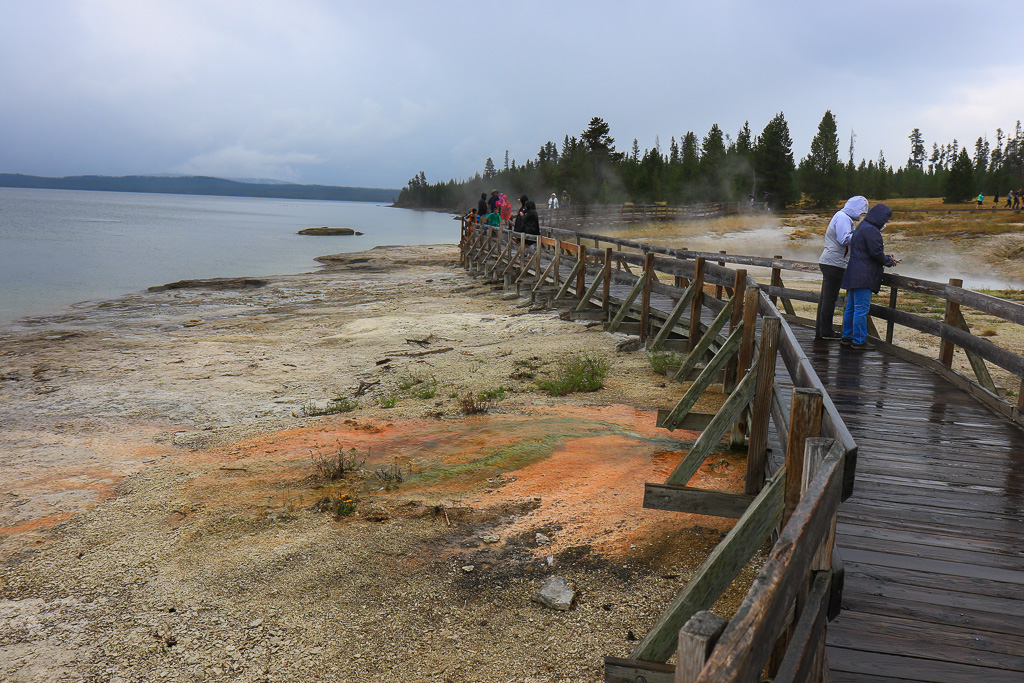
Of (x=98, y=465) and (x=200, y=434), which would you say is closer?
(x=98, y=465)

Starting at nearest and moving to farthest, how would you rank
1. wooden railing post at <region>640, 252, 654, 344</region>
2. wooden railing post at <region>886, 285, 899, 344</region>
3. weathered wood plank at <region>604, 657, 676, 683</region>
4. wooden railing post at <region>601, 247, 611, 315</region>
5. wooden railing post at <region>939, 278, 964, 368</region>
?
weathered wood plank at <region>604, 657, 676, 683</region> < wooden railing post at <region>939, 278, 964, 368</region> < wooden railing post at <region>886, 285, 899, 344</region> < wooden railing post at <region>640, 252, 654, 344</region> < wooden railing post at <region>601, 247, 611, 315</region>

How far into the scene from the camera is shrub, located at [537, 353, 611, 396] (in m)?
8.93

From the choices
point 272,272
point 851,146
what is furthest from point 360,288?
point 851,146

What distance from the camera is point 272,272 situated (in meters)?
35.8

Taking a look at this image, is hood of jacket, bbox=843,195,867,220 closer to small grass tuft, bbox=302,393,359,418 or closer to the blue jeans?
the blue jeans

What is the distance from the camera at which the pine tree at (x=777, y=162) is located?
60.8 meters


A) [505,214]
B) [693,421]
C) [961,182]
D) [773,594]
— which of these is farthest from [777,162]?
[773,594]

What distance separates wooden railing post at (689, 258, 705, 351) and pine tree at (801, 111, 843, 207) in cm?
5728

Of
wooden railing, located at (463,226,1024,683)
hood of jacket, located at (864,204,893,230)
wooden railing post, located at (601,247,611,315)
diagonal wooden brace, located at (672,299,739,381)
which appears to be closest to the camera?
wooden railing, located at (463,226,1024,683)

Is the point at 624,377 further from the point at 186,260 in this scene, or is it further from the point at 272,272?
the point at 186,260

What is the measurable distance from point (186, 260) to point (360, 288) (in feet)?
68.9

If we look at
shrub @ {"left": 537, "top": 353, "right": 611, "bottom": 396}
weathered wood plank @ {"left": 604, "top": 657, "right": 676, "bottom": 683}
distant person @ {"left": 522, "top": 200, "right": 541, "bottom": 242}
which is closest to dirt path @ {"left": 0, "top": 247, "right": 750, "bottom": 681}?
shrub @ {"left": 537, "top": 353, "right": 611, "bottom": 396}

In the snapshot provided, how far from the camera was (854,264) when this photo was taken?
8141 mm

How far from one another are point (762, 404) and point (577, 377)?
15.8 feet
